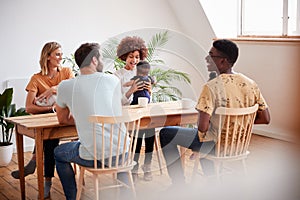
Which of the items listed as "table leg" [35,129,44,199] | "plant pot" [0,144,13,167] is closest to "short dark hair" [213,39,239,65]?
"table leg" [35,129,44,199]

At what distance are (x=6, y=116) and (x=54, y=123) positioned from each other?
3.32ft

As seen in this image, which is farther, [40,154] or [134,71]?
[134,71]

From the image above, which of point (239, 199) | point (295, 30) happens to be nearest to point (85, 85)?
point (239, 199)

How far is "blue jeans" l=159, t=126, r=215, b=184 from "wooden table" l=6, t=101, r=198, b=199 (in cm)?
8

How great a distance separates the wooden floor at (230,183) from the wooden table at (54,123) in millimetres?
329

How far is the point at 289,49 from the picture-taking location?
4059 mm

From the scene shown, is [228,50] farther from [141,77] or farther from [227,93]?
[141,77]

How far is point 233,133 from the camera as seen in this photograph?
2574 millimetres

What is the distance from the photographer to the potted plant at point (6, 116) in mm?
3539

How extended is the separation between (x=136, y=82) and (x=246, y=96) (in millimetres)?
789

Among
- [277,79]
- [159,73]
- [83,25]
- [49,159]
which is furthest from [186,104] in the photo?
[83,25]

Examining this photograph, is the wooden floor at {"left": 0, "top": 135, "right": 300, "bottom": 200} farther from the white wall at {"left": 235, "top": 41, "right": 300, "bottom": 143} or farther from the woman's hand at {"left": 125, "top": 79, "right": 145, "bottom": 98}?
the woman's hand at {"left": 125, "top": 79, "right": 145, "bottom": 98}

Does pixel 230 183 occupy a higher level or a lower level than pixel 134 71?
lower

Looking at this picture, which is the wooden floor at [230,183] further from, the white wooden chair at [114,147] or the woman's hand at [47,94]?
the woman's hand at [47,94]
